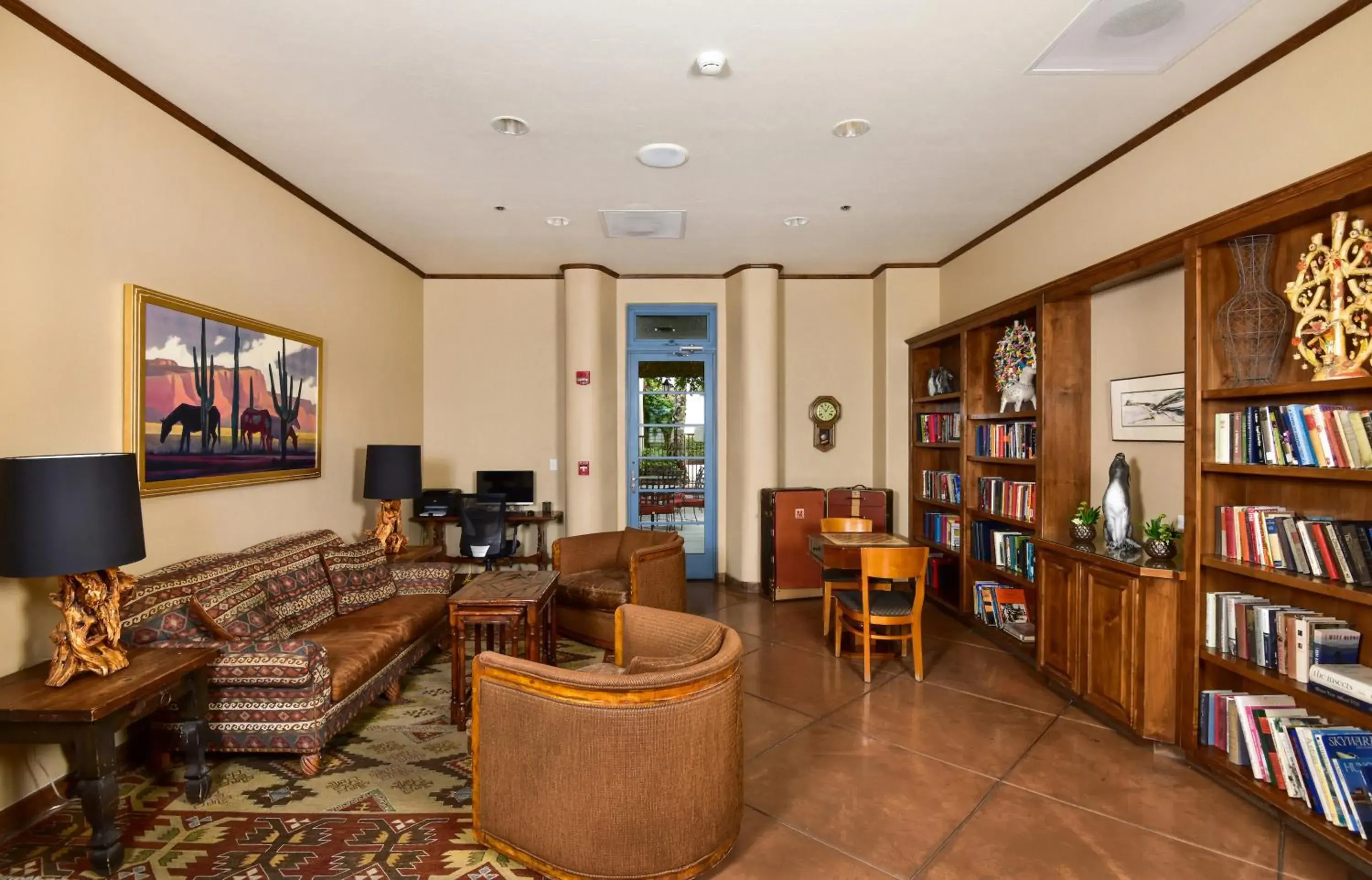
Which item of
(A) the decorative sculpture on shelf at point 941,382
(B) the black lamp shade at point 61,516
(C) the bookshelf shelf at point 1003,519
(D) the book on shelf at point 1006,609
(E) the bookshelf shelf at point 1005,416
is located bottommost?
(D) the book on shelf at point 1006,609

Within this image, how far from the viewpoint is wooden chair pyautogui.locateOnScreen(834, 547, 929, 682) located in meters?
3.76

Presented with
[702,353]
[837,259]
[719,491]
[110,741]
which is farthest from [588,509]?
[110,741]

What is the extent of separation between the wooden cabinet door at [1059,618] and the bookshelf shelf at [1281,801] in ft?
2.31

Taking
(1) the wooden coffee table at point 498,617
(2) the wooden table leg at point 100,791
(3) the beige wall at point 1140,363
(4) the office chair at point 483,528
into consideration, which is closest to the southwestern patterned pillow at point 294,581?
(1) the wooden coffee table at point 498,617

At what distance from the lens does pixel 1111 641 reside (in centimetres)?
313

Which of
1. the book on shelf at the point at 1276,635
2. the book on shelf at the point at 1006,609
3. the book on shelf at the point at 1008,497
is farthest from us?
the book on shelf at the point at 1006,609

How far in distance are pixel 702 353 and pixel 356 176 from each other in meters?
3.52

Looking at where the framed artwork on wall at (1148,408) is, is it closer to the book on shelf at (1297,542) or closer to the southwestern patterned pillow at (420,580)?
the book on shelf at (1297,542)

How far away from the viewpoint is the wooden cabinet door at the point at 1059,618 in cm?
341

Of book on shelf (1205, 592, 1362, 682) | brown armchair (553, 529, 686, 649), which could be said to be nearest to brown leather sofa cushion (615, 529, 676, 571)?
brown armchair (553, 529, 686, 649)

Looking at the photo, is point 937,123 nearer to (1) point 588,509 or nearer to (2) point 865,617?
(2) point 865,617

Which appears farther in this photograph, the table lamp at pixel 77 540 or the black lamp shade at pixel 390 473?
the black lamp shade at pixel 390 473

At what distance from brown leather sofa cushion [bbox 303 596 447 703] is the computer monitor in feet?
6.36

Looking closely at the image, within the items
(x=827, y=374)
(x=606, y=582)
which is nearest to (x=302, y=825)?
(x=606, y=582)
